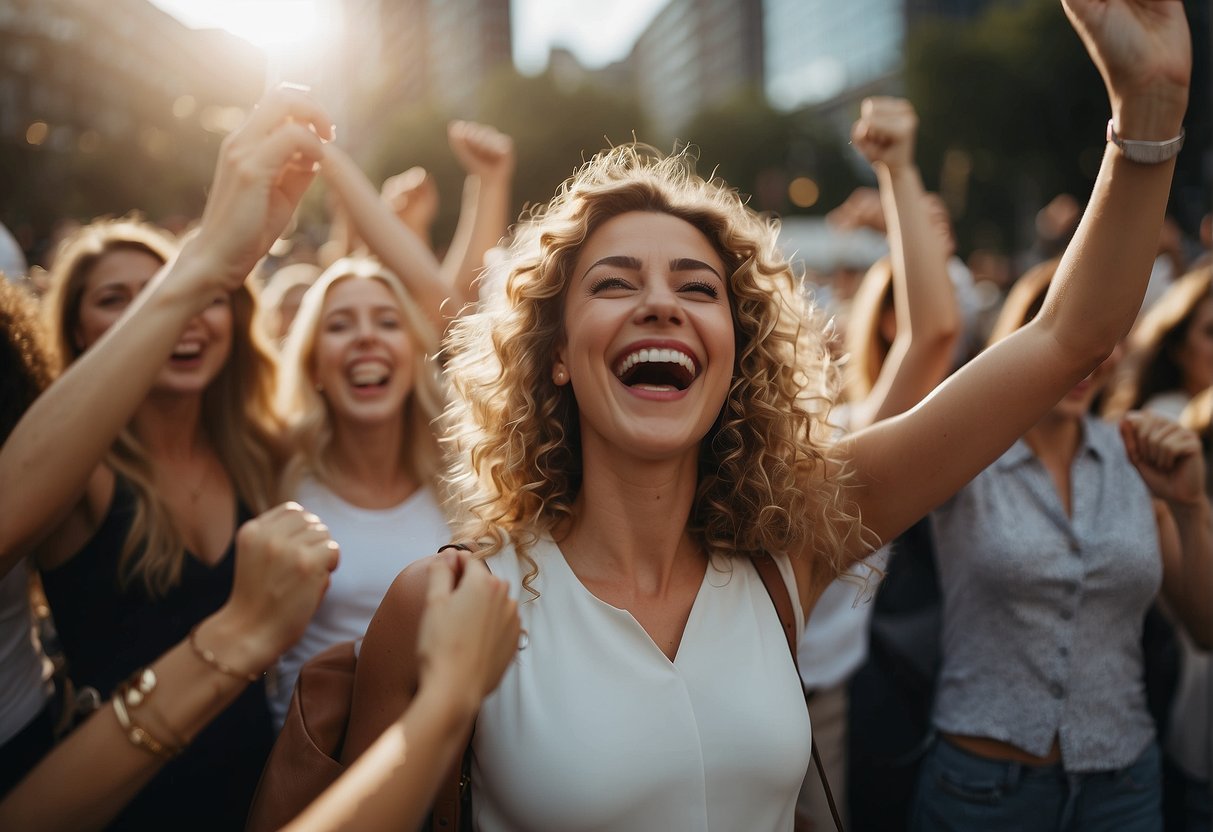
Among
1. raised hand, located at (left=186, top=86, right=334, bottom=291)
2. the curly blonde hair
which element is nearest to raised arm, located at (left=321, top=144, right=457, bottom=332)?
raised hand, located at (left=186, top=86, right=334, bottom=291)

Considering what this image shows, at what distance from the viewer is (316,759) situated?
1666 mm

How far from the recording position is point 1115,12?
147 centimetres

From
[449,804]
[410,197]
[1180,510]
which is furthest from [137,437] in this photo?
[1180,510]

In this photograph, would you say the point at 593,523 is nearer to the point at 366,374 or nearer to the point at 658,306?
the point at 658,306

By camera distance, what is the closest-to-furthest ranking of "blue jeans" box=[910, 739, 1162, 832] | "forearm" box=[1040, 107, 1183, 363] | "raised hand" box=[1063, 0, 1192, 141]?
"raised hand" box=[1063, 0, 1192, 141]
"forearm" box=[1040, 107, 1183, 363]
"blue jeans" box=[910, 739, 1162, 832]

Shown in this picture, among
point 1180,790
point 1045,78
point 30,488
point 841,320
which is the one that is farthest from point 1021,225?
point 30,488

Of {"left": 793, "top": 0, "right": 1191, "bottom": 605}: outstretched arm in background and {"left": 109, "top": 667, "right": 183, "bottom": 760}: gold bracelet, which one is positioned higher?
{"left": 793, "top": 0, "right": 1191, "bottom": 605}: outstretched arm in background

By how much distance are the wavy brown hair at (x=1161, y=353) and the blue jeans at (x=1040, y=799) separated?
190cm

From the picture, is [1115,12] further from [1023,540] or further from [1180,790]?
[1180,790]

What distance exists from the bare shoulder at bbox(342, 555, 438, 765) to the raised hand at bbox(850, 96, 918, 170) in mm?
1789

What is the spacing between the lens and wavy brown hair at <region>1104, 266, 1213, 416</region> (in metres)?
3.83

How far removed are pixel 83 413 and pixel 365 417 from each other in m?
1.29

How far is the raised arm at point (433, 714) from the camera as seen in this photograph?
1169 mm

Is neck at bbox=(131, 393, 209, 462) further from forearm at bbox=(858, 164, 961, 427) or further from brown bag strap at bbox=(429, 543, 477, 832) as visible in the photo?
forearm at bbox=(858, 164, 961, 427)
